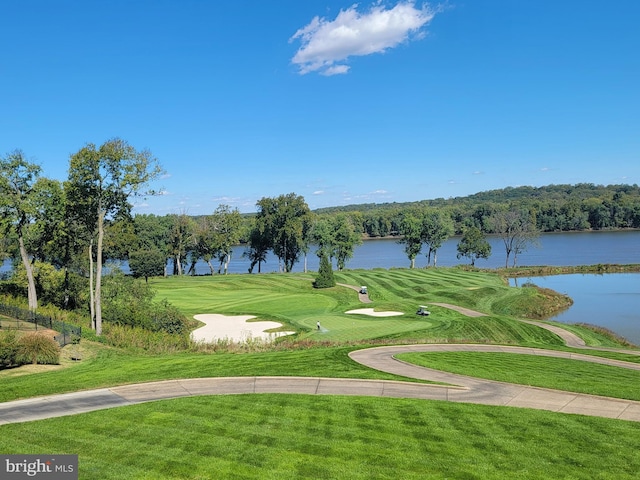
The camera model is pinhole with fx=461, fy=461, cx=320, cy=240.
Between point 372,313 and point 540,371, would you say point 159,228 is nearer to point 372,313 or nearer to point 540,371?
point 372,313

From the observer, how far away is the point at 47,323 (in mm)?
27719

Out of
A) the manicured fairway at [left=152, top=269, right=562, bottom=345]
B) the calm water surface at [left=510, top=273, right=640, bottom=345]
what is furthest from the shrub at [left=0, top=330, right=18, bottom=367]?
the calm water surface at [left=510, top=273, right=640, bottom=345]

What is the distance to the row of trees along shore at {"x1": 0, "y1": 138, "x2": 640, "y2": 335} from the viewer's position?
31.1 meters

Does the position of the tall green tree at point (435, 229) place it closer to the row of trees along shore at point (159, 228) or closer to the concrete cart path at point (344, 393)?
the row of trees along shore at point (159, 228)

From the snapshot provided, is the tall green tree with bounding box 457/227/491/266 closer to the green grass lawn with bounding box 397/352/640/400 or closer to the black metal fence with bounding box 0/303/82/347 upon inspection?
the green grass lawn with bounding box 397/352/640/400

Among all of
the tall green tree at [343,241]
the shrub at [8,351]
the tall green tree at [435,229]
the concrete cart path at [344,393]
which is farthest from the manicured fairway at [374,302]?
the shrub at [8,351]

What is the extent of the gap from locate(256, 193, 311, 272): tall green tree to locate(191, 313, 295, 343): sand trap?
1711 inches

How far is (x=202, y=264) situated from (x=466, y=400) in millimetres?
125485

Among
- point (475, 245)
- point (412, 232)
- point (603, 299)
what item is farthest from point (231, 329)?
point (475, 245)

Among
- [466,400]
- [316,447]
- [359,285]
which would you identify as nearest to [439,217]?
[359,285]

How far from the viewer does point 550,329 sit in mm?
37281

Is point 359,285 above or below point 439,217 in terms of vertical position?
below

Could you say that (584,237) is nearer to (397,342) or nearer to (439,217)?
(439,217)

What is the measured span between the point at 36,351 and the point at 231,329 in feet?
53.8
